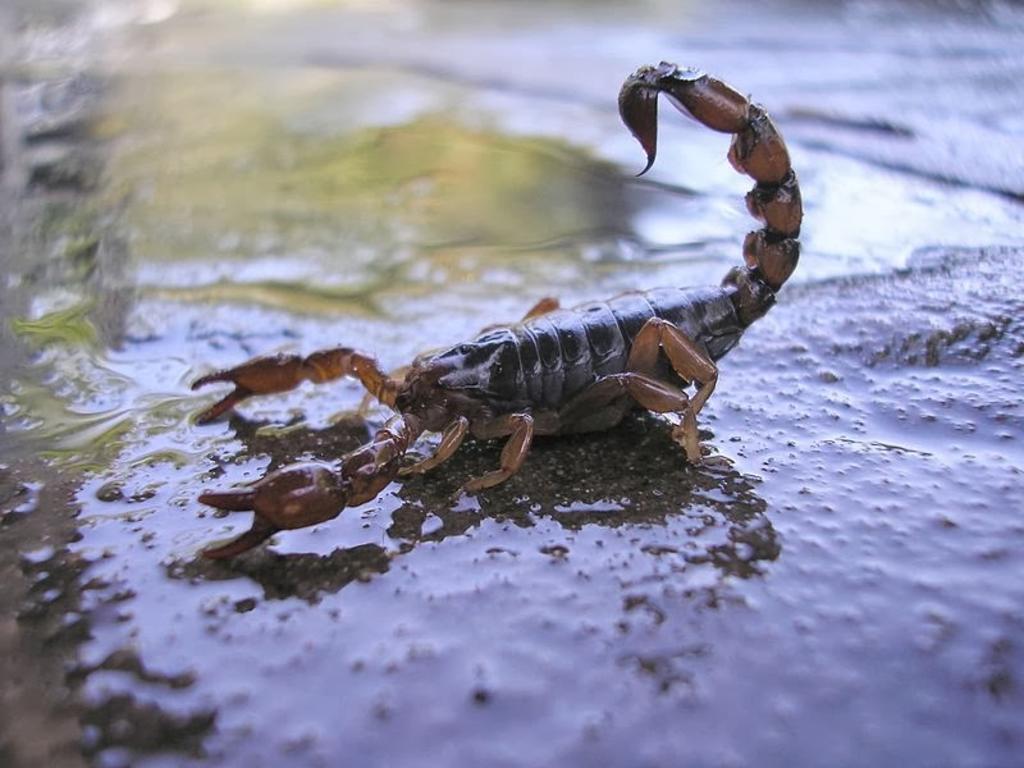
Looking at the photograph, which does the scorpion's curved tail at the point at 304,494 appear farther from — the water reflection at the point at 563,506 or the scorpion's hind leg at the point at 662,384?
the scorpion's hind leg at the point at 662,384

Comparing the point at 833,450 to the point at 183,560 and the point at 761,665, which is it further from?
the point at 183,560

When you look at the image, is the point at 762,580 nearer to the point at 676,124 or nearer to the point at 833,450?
the point at 833,450

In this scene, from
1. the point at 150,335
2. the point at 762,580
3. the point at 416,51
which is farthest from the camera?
the point at 416,51

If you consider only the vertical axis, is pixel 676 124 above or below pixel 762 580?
above

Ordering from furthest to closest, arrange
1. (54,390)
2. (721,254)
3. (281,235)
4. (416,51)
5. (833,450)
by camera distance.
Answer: (416,51), (281,235), (721,254), (54,390), (833,450)

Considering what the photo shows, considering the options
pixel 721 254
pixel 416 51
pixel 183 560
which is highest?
pixel 416 51

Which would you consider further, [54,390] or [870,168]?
[870,168]

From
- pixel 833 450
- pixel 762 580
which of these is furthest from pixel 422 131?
pixel 762 580
